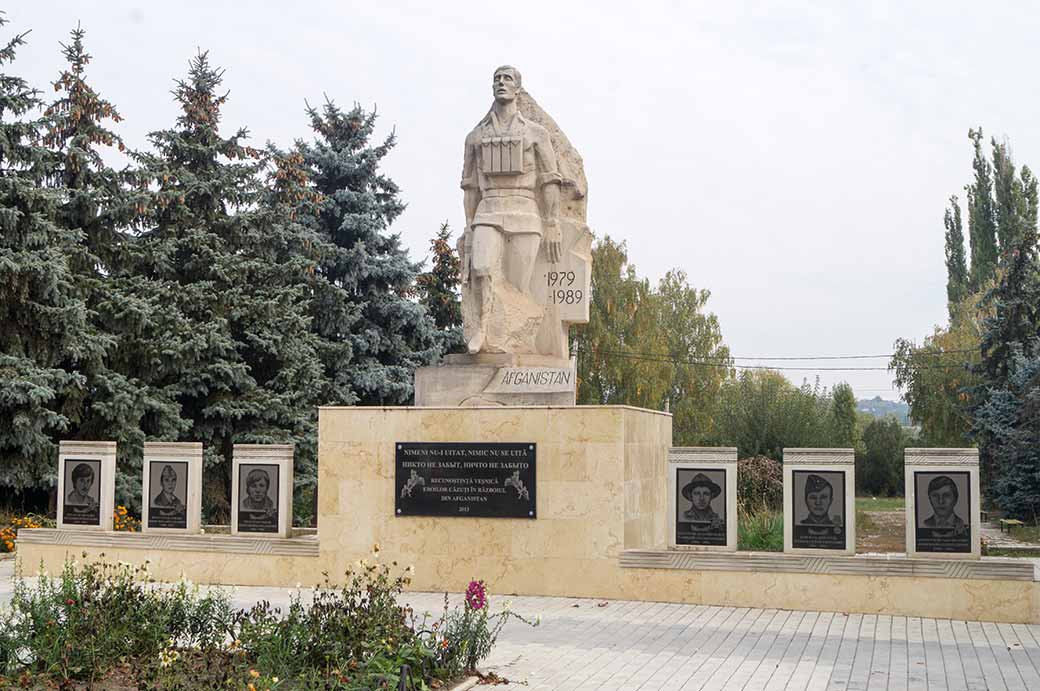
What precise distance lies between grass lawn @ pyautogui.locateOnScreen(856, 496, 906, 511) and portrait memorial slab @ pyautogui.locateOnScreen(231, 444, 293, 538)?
21460 millimetres

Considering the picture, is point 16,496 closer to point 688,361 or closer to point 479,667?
point 479,667

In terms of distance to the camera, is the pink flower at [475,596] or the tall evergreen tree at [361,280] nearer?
the pink flower at [475,596]

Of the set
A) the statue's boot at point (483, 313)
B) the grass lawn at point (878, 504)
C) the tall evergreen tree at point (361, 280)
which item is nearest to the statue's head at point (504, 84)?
the statue's boot at point (483, 313)

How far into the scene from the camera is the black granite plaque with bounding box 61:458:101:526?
1345 cm

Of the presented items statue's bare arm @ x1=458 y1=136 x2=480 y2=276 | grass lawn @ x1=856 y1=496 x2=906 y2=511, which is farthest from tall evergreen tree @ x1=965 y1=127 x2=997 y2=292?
statue's bare arm @ x1=458 y1=136 x2=480 y2=276

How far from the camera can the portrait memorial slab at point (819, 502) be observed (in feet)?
35.6

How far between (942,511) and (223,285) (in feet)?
47.7

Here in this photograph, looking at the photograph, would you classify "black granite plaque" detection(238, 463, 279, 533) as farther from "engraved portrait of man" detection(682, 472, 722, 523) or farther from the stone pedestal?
"engraved portrait of man" detection(682, 472, 722, 523)

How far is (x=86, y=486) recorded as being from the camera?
13.5 metres

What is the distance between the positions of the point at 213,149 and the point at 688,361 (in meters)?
26.8

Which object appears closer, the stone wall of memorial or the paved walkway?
the paved walkway

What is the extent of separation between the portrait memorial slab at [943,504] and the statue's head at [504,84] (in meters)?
5.78

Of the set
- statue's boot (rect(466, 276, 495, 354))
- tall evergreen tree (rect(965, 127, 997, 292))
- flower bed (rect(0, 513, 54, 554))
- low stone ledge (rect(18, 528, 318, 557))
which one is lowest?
flower bed (rect(0, 513, 54, 554))

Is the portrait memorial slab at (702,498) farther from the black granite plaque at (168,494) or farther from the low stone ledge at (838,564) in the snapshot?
the black granite plaque at (168,494)
